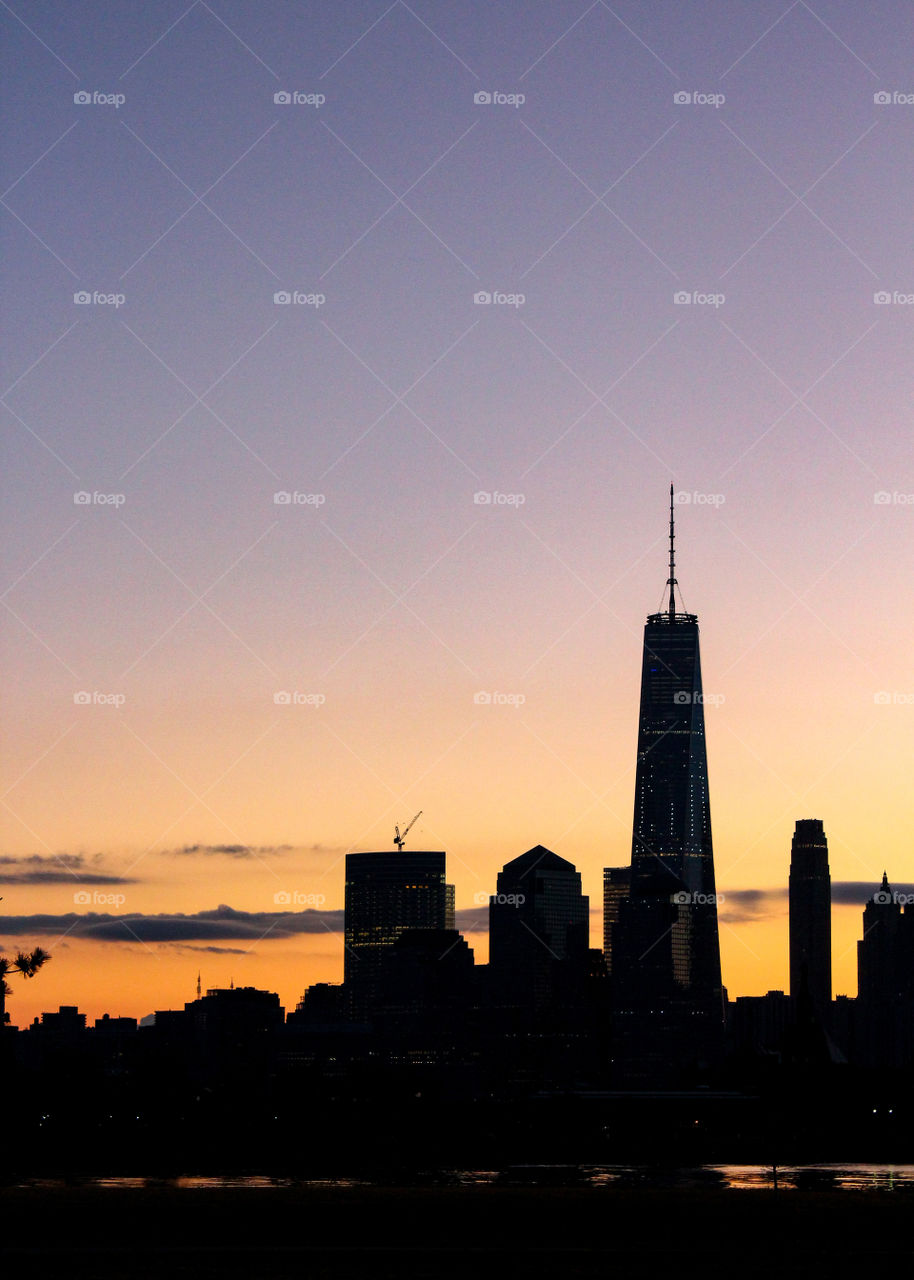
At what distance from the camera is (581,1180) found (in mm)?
147750

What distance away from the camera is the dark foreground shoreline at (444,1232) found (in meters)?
76.5

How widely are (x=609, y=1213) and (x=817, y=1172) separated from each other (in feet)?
249

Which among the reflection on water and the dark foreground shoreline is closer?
the dark foreground shoreline

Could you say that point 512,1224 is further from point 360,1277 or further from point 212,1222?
point 360,1277

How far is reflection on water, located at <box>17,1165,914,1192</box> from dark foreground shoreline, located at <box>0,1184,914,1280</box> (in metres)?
6.48

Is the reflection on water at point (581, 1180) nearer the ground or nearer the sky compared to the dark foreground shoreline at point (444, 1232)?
nearer the ground

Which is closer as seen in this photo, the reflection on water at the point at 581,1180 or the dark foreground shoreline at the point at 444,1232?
the dark foreground shoreline at the point at 444,1232

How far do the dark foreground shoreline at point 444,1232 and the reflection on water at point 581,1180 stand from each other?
6479 mm

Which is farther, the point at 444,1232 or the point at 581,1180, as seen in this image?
the point at 581,1180

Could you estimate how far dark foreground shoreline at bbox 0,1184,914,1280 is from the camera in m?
76.5

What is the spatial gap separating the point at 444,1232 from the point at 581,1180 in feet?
187

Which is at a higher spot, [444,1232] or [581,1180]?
[444,1232]

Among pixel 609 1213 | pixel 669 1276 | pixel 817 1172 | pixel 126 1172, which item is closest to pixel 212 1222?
pixel 609 1213

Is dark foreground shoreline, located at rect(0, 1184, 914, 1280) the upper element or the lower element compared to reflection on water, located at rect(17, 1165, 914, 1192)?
upper
